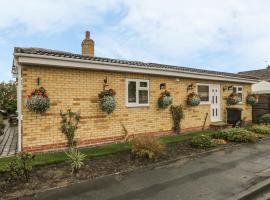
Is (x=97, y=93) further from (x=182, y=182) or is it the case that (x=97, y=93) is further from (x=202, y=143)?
(x=182, y=182)

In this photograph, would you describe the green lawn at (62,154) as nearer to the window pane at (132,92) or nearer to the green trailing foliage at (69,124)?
the green trailing foliage at (69,124)

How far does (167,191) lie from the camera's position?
521 centimetres

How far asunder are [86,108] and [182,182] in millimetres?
4501

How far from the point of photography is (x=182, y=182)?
227 inches

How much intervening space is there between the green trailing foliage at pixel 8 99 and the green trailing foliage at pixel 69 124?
11952mm

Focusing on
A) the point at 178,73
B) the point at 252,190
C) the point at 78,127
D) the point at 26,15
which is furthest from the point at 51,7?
the point at 252,190

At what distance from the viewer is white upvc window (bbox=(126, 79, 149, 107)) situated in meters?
10.3

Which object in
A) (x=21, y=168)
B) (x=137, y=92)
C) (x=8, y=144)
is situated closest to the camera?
(x=21, y=168)

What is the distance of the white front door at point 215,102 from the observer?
46.5ft

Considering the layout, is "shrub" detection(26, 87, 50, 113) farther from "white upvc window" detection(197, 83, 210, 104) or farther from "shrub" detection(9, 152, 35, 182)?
"white upvc window" detection(197, 83, 210, 104)

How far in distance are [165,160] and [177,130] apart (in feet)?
15.5

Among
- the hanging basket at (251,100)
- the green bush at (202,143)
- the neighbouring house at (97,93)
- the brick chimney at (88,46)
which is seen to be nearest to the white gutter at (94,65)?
the neighbouring house at (97,93)

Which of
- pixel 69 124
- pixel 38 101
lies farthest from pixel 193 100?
pixel 38 101

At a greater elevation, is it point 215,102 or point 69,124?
point 215,102
